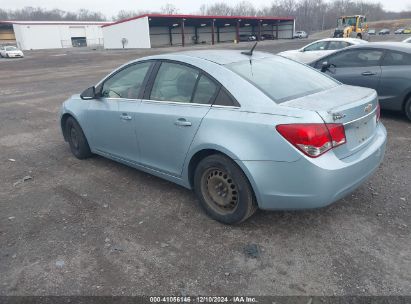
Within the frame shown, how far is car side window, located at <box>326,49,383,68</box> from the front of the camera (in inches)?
273

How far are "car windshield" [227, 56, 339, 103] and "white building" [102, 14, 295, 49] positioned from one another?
46872 millimetres

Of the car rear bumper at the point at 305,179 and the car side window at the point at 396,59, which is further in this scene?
the car side window at the point at 396,59

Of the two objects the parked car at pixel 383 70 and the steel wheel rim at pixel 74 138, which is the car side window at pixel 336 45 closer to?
the parked car at pixel 383 70

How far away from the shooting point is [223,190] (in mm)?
3357

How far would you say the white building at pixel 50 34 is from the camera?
6650 cm

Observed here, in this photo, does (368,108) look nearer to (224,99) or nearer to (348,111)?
(348,111)

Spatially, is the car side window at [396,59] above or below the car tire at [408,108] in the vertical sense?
above

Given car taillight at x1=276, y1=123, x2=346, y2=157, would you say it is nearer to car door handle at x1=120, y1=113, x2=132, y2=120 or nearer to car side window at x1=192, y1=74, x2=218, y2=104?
car side window at x1=192, y1=74, x2=218, y2=104

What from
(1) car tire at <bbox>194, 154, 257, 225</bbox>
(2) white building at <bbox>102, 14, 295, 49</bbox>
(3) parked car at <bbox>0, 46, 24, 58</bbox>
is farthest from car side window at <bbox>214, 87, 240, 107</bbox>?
(2) white building at <bbox>102, 14, 295, 49</bbox>

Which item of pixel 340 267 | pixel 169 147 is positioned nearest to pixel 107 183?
pixel 169 147

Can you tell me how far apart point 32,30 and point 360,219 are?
7618 cm

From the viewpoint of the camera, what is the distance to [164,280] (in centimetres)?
270

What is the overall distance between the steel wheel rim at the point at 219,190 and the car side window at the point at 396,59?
16.8 feet

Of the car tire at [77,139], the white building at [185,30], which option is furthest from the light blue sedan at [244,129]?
the white building at [185,30]
